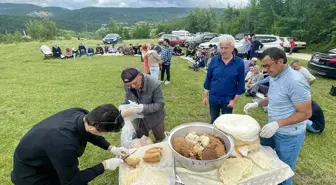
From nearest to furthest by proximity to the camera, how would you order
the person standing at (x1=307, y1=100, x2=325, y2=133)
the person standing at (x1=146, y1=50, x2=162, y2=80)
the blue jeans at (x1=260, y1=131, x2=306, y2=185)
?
the blue jeans at (x1=260, y1=131, x2=306, y2=185)
the person standing at (x1=307, y1=100, x2=325, y2=133)
the person standing at (x1=146, y1=50, x2=162, y2=80)

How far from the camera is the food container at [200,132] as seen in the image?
1636 mm

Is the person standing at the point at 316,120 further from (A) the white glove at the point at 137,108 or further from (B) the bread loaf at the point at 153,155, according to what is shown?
(B) the bread loaf at the point at 153,155

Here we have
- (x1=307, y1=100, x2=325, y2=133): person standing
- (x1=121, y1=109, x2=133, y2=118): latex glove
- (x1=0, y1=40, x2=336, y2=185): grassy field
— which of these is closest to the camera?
(x1=121, y1=109, x2=133, y2=118): latex glove

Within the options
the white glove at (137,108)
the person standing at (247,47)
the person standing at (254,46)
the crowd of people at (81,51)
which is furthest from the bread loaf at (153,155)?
the crowd of people at (81,51)

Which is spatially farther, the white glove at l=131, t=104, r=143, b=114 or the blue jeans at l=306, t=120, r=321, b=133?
the blue jeans at l=306, t=120, r=321, b=133

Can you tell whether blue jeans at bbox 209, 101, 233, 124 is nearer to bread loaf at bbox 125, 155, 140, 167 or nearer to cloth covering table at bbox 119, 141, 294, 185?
cloth covering table at bbox 119, 141, 294, 185

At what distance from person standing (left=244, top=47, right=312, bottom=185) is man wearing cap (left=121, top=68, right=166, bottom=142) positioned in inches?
48.7

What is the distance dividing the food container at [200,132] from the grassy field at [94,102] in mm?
1650

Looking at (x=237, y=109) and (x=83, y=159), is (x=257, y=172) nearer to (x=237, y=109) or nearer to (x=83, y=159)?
(x=83, y=159)

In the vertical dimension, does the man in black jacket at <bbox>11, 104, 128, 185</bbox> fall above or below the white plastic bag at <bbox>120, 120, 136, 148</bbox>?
above

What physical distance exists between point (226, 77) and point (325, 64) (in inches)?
298

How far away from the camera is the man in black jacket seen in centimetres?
152

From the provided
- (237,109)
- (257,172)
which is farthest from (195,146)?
Answer: (237,109)

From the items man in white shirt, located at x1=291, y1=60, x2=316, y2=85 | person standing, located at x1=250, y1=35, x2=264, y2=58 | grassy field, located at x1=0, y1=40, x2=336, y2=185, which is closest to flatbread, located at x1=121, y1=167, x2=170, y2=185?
grassy field, located at x1=0, y1=40, x2=336, y2=185
